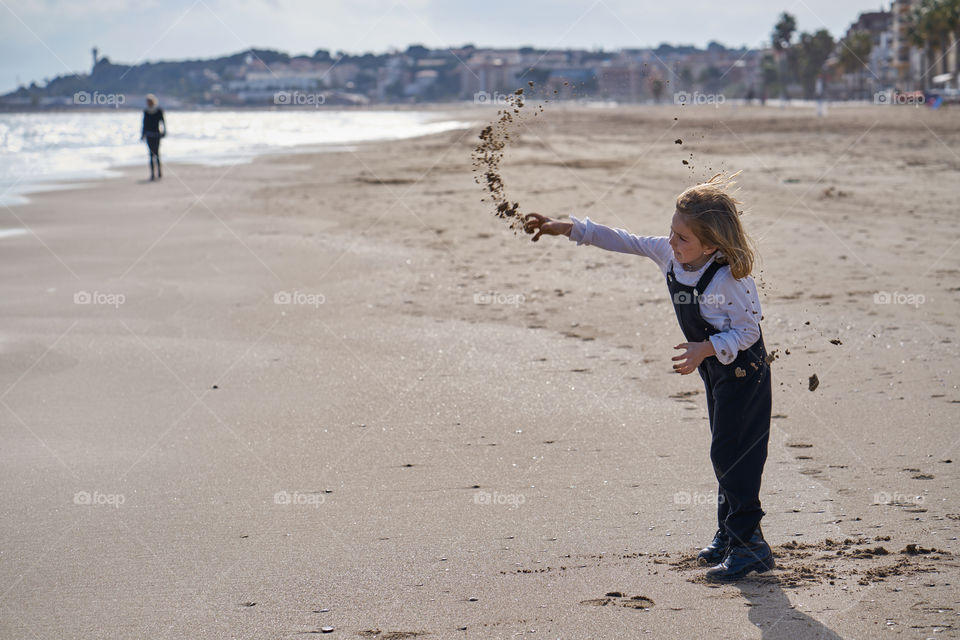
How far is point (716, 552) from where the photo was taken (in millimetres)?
3396

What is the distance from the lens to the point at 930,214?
38.3ft

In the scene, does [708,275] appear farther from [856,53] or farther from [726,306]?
[856,53]

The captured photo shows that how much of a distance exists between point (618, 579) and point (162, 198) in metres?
14.6

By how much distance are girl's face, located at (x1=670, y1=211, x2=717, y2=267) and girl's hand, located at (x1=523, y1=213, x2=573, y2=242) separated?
485mm

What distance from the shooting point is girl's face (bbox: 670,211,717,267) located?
3.20 metres

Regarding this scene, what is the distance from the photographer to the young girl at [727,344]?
317 centimetres

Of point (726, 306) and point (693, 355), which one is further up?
point (726, 306)

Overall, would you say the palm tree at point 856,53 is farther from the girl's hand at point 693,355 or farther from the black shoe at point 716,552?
the girl's hand at point 693,355

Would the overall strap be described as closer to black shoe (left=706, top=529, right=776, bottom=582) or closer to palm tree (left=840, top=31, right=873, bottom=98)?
black shoe (left=706, top=529, right=776, bottom=582)

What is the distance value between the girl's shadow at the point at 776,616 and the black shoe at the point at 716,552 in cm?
18

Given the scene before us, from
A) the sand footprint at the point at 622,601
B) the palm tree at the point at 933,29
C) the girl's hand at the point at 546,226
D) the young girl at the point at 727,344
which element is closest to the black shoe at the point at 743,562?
the young girl at the point at 727,344

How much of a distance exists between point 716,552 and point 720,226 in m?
1.22

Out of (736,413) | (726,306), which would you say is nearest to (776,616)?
(736,413)

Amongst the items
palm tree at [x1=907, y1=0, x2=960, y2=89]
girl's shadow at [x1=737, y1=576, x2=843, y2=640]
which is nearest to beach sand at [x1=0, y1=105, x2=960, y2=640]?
girl's shadow at [x1=737, y1=576, x2=843, y2=640]
